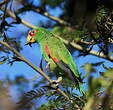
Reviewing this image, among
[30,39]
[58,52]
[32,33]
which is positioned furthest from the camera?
[32,33]

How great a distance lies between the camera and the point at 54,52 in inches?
109

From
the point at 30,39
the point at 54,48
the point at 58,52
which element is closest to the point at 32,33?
the point at 30,39

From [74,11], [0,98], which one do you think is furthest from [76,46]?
[74,11]

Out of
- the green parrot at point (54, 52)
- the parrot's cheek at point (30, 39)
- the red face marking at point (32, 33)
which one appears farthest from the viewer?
the red face marking at point (32, 33)

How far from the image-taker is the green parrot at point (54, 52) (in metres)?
2.46

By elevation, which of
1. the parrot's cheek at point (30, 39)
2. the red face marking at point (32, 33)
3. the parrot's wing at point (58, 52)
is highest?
the red face marking at point (32, 33)

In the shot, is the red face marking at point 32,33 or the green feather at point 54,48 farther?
the red face marking at point 32,33

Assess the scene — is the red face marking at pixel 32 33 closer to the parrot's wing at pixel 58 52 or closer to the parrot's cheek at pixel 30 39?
the parrot's cheek at pixel 30 39

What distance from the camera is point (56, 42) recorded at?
2.85m

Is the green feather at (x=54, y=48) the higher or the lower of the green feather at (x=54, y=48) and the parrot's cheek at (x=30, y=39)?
the lower

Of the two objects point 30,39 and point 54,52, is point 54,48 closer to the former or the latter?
point 54,52

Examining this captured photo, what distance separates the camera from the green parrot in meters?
2.46

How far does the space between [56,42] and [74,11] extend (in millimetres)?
2489

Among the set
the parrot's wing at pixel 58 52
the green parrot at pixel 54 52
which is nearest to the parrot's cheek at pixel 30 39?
the green parrot at pixel 54 52
